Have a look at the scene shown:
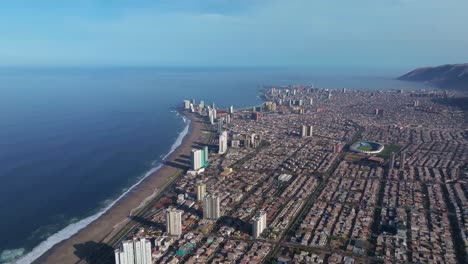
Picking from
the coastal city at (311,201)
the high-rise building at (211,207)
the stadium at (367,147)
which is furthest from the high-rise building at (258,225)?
the stadium at (367,147)

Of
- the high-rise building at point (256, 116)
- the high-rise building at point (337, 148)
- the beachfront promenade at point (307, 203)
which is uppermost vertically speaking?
the high-rise building at point (256, 116)

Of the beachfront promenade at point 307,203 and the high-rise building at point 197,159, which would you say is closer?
the beachfront promenade at point 307,203

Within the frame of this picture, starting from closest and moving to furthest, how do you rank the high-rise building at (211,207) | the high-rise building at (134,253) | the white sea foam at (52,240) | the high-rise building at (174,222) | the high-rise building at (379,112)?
the high-rise building at (134,253)
the white sea foam at (52,240)
the high-rise building at (174,222)
the high-rise building at (211,207)
the high-rise building at (379,112)

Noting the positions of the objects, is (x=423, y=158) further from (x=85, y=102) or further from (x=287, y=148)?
(x=85, y=102)

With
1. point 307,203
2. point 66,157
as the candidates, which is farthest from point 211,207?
point 66,157

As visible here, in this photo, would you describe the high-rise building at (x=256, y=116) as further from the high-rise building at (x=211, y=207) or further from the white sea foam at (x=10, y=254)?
the white sea foam at (x=10, y=254)

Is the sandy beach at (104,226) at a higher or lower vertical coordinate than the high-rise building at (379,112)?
lower

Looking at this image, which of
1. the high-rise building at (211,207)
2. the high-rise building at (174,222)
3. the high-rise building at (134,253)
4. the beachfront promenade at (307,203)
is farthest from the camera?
the high-rise building at (211,207)
